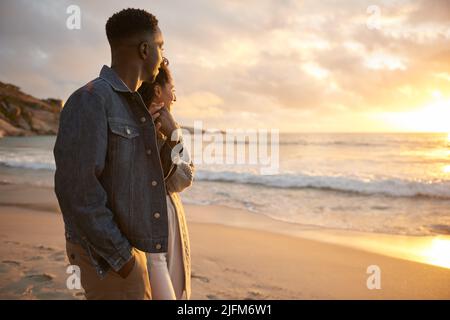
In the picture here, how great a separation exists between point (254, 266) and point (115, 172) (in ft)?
14.0

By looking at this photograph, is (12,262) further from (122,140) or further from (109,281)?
→ (122,140)

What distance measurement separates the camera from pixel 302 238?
23.7 ft

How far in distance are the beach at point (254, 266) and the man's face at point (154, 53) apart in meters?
3.26

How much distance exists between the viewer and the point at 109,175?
178 centimetres

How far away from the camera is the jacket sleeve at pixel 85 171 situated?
5.30ft

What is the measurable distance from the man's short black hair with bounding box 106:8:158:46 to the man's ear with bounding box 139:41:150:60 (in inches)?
2.5

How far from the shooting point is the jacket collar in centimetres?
183

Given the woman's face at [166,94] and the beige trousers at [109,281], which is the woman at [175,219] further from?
the beige trousers at [109,281]

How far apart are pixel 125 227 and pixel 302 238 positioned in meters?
5.90

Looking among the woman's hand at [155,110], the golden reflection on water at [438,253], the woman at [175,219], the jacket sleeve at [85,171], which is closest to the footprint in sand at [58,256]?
the woman at [175,219]

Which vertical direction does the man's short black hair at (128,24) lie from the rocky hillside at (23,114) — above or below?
below

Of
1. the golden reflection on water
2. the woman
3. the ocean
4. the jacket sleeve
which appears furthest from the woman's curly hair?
the ocean

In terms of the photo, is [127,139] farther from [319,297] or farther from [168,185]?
[319,297]
